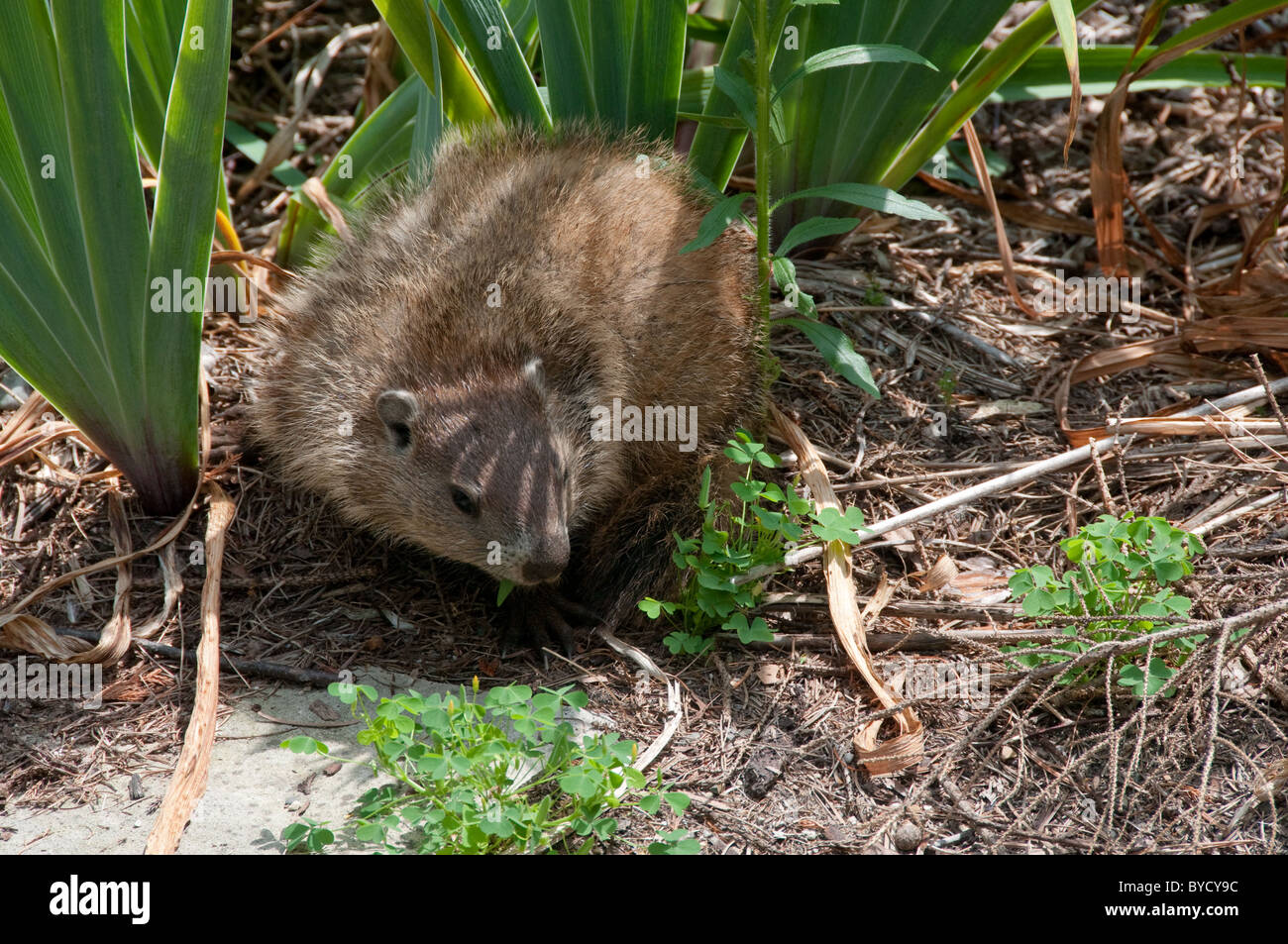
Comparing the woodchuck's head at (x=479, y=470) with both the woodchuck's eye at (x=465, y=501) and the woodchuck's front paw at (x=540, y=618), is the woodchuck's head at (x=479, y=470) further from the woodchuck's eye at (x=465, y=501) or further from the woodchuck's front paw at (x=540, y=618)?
the woodchuck's front paw at (x=540, y=618)

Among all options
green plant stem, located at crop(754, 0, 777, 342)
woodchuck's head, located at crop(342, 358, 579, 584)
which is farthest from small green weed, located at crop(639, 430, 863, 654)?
green plant stem, located at crop(754, 0, 777, 342)

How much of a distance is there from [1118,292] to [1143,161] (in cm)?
120

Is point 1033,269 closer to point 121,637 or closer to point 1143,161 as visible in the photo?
point 1143,161

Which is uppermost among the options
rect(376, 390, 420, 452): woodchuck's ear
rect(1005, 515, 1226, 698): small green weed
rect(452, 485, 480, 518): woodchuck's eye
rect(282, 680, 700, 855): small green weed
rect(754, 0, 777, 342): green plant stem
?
rect(754, 0, 777, 342): green plant stem

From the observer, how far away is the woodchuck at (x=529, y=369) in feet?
12.6

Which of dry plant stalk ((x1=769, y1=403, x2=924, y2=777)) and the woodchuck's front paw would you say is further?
the woodchuck's front paw

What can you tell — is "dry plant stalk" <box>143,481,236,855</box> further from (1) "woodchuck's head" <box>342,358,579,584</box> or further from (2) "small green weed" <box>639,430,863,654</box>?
(2) "small green weed" <box>639,430,863,654</box>

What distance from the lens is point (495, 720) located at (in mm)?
3488

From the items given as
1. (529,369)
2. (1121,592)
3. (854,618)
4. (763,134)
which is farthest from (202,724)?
(1121,592)

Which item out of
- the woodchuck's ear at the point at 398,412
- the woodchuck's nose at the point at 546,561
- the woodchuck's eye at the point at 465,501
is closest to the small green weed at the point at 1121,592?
the woodchuck's nose at the point at 546,561

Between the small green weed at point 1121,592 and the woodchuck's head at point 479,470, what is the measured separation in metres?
1.55

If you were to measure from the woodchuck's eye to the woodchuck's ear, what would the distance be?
0.27m

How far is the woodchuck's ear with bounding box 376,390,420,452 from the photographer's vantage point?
383 cm

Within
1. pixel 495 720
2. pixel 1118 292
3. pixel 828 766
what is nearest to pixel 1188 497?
pixel 1118 292
